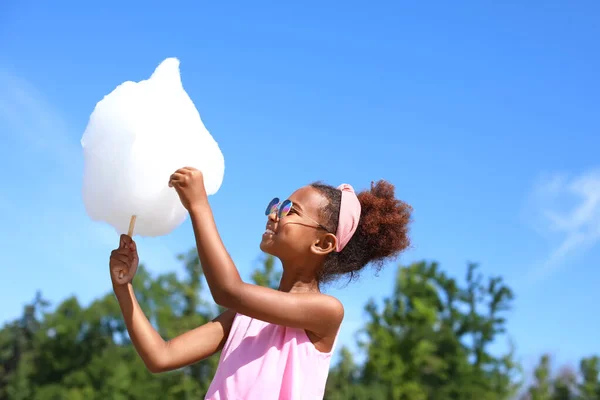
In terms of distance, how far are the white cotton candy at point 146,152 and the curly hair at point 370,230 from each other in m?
0.67

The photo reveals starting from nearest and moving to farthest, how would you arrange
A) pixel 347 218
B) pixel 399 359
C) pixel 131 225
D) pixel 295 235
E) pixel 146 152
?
pixel 146 152
pixel 131 225
pixel 295 235
pixel 347 218
pixel 399 359

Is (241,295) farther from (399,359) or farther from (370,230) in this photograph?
(399,359)

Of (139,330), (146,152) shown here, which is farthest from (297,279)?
(146,152)

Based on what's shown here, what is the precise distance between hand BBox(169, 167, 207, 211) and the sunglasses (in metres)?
0.57

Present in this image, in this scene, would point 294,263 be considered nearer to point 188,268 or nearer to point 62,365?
point 188,268

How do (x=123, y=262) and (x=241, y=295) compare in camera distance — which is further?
(x=123, y=262)

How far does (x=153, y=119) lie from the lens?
3047 mm

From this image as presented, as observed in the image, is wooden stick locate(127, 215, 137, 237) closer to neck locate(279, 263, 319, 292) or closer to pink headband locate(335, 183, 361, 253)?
neck locate(279, 263, 319, 292)

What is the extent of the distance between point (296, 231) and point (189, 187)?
0.69m

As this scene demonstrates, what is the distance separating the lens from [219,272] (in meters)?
2.88

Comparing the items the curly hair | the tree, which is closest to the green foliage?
the tree

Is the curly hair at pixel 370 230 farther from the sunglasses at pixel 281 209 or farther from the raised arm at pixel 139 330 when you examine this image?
the raised arm at pixel 139 330

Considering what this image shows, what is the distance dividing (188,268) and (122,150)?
3196 centimetres

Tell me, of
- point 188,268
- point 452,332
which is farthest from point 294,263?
point 188,268
